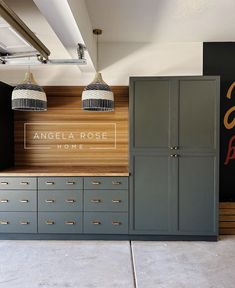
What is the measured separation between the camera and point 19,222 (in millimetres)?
3441

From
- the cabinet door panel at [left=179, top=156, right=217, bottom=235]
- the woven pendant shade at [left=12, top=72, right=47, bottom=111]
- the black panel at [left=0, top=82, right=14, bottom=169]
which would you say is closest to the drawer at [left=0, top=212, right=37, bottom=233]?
the black panel at [left=0, top=82, right=14, bottom=169]

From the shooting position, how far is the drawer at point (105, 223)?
3.42 metres

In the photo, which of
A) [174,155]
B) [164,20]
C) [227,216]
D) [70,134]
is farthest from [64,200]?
[164,20]

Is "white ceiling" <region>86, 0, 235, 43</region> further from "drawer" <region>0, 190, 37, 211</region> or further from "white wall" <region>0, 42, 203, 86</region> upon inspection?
"drawer" <region>0, 190, 37, 211</region>

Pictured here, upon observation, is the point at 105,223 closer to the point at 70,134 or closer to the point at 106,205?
the point at 106,205

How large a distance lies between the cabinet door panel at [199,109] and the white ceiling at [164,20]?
76cm

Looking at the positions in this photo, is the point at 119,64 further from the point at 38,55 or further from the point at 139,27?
the point at 38,55

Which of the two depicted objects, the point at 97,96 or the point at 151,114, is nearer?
the point at 97,96

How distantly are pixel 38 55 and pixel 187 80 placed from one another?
6.18 ft

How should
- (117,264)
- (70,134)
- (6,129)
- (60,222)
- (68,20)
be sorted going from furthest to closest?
(70,134) < (6,129) < (60,222) < (117,264) < (68,20)

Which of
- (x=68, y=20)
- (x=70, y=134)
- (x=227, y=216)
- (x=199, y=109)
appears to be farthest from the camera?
(x=70, y=134)

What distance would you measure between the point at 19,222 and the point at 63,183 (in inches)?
31.4

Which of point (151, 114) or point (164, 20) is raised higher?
point (164, 20)

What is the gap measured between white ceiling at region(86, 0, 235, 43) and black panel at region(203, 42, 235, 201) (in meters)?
0.16
